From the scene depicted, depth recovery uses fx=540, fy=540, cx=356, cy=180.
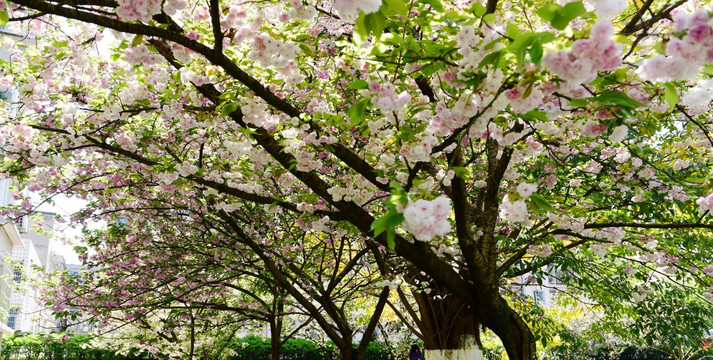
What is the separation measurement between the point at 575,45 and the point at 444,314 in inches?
242

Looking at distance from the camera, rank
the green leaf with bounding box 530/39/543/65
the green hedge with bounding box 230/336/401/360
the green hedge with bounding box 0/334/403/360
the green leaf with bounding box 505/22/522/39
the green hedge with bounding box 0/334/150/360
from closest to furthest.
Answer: the green leaf with bounding box 530/39/543/65
the green leaf with bounding box 505/22/522/39
the green hedge with bounding box 0/334/403/360
the green hedge with bounding box 0/334/150/360
the green hedge with bounding box 230/336/401/360

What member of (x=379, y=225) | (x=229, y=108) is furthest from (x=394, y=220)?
(x=229, y=108)

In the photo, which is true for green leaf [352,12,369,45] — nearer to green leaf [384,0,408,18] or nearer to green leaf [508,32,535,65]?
green leaf [384,0,408,18]

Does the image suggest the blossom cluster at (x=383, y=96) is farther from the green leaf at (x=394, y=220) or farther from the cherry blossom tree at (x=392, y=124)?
the green leaf at (x=394, y=220)

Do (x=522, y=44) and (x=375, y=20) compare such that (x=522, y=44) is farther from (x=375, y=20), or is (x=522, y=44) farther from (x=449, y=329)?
(x=449, y=329)

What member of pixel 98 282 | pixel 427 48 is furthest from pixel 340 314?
pixel 427 48

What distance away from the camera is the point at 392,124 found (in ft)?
12.9

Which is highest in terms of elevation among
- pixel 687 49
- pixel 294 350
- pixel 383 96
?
pixel 383 96

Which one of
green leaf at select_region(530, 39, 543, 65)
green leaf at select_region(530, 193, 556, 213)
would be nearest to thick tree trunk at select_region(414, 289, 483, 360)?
green leaf at select_region(530, 193, 556, 213)

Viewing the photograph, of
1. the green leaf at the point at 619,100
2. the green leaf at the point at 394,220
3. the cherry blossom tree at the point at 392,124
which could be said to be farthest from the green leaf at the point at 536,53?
the green leaf at the point at 394,220

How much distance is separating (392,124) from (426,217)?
1979 mm

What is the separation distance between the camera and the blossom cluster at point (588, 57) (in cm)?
176

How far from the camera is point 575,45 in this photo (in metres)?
1.79

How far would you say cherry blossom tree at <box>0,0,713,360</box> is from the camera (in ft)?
7.30
